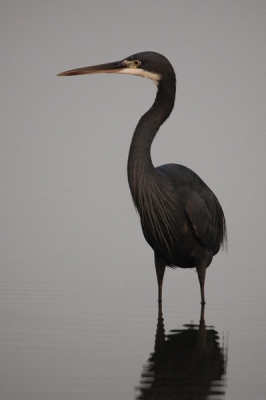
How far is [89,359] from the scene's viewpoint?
570cm

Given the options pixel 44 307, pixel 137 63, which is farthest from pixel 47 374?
pixel 137 63

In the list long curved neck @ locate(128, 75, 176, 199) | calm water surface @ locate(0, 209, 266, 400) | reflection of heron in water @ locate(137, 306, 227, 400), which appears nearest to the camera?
reflection of heron in water @ locate(137, 306, 227, 400)

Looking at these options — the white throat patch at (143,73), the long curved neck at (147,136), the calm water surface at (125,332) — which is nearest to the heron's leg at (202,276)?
the calm water surface at (125,332)

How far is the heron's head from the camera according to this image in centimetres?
890

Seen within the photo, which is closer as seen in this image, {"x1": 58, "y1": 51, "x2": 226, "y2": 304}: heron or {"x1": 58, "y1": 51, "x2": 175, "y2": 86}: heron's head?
{"x1": 58, "y1": 51, "x2": 226, "y2": 304}: heron

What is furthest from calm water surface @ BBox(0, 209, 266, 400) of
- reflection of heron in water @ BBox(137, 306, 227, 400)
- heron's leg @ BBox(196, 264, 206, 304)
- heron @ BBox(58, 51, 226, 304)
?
heron @ BBox(58, 51, 226, 304)

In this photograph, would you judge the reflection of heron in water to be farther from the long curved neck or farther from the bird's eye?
the bird's eye

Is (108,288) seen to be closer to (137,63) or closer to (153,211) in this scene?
(153,211)

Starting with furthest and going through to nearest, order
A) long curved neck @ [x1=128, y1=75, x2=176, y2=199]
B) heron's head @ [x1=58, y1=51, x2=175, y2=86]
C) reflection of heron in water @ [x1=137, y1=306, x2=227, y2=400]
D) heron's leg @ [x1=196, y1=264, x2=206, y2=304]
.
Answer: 1. heron's head @ [x1=58, y1=51, x2=175, y2=86]
2. heron's leg @ [x1=196, y1=264, x2=206, y2=304]
3. long curved neck @ [x1=128, y1=75, x2=176, y2=199]
4. reflection of heron in water @ [x1=137, y1=306, x2=227, y2=400]

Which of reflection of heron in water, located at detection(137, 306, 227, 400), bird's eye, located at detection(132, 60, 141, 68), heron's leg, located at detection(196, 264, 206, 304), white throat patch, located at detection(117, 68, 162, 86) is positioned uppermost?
bird's eye, located at detection(132, 60, 141, 68)

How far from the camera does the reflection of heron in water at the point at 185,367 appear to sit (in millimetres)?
4984

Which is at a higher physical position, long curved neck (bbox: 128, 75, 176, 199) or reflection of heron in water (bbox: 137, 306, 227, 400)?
long curved neck (bbox: 128, 75, 176, 199)

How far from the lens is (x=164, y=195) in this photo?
8578mm

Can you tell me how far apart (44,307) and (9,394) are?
3191 mm
